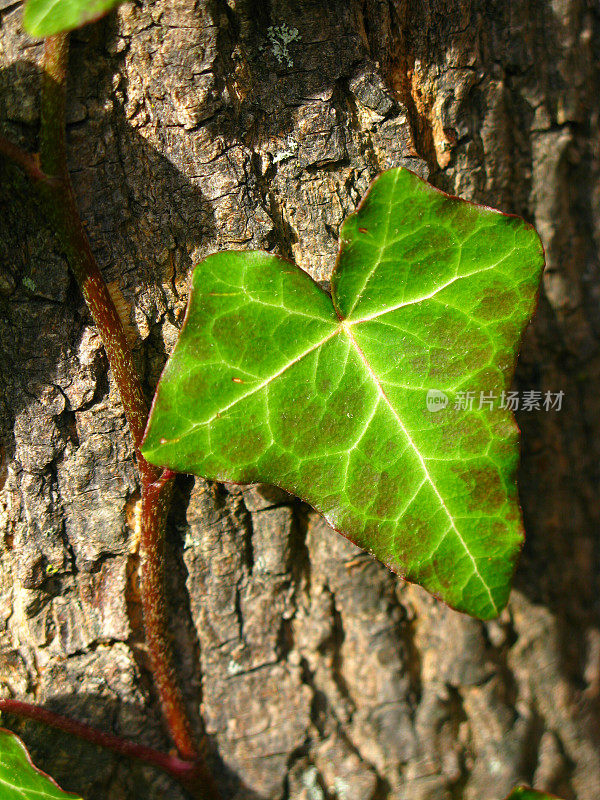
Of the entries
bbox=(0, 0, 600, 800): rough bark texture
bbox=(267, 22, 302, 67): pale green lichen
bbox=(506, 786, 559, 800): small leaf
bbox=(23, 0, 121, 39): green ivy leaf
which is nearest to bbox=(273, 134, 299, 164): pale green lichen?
bbox=(0, 0, 600, 800): rough bark texture

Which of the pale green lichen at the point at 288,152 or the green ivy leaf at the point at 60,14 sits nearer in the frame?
the green ivy leaf at the point at 60,14

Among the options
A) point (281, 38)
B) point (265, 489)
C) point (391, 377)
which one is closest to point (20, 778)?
point (265, 489)

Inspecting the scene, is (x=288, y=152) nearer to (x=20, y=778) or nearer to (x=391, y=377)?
(x=391, y=377)

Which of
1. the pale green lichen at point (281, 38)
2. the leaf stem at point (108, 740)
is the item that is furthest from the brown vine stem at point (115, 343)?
the pale green lichen at point (281, 38)

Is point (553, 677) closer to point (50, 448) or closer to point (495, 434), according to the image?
point (495, 434)

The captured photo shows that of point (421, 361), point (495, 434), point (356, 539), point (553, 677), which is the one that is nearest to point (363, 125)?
point (421, 361)

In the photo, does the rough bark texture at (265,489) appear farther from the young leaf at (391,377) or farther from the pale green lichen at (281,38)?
the young leaf at (391,377)
